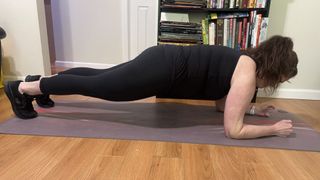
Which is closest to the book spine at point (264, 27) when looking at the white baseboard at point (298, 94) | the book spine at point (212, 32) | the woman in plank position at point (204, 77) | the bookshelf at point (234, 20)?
the bookshelf at point (234, 20)

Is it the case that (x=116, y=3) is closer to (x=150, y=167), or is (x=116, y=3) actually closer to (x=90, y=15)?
(x=90, y=15)

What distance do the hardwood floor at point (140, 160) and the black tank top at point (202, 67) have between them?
32cm

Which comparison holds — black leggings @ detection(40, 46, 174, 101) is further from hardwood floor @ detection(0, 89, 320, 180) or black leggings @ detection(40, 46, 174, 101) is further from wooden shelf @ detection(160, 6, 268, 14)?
wooden shelf @ detection(160, 6, 268, 14)

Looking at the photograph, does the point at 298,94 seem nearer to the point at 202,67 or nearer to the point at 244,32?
the point at 244,32

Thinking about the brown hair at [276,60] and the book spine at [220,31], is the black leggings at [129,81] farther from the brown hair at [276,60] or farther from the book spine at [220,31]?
the book spine at [220,31]

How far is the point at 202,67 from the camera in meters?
1.32

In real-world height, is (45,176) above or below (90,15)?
below

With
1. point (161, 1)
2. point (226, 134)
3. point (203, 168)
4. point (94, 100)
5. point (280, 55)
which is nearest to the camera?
point (203, 168)

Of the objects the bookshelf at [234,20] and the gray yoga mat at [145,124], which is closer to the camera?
the gray yoga mat at [145,124]

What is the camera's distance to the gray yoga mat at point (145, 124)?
1334 mm

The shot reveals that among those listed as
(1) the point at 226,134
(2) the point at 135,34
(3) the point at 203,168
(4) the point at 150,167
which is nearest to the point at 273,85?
(1) the point at 226,134

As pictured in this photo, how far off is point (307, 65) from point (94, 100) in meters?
1.89

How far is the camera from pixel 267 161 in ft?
3.86

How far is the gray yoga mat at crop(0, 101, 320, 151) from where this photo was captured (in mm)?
1334
